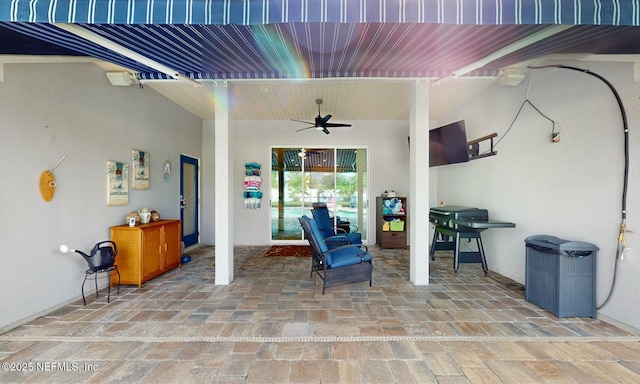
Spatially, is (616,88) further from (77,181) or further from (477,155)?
(77,181)

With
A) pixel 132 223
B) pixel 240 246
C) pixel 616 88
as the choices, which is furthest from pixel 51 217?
pixel 616 88

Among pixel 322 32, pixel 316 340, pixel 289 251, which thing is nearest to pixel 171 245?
pixel 289 251

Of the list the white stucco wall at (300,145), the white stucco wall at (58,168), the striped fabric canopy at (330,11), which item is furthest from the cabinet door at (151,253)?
the striped fabric canopy at (330,11)

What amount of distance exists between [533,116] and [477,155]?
118cm

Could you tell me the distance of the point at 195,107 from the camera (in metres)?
5.60

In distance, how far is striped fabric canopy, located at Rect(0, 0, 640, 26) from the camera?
5.37ft

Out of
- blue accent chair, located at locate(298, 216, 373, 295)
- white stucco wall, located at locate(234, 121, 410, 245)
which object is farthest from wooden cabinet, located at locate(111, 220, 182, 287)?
white stucco wall, located at locate(234, 121, 410, 245)

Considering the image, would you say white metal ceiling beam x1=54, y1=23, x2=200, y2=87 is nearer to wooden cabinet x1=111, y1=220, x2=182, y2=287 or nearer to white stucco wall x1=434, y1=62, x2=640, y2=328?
wooden cabinet x1=111, y1=220, x2=182, y2=287

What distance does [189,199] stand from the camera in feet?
20.4

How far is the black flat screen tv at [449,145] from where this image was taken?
4699 millimetres

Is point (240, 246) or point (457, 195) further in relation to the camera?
point (240, 246)

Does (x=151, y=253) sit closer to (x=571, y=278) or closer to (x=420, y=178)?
(x=420, y=178)

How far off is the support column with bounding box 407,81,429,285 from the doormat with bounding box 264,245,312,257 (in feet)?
8.34

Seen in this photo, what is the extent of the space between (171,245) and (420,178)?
14.2ft
